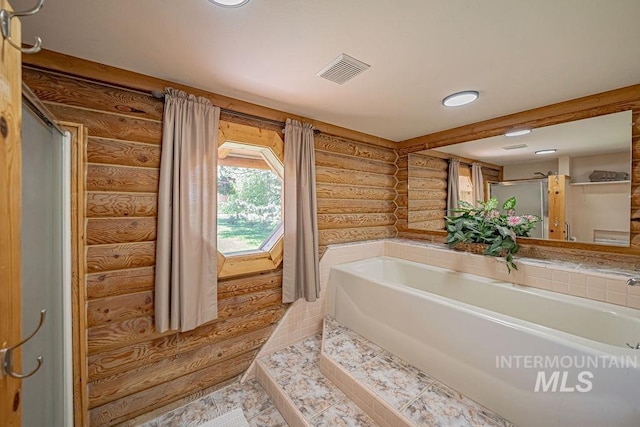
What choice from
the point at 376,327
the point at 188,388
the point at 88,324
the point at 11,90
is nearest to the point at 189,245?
the point at 88,324

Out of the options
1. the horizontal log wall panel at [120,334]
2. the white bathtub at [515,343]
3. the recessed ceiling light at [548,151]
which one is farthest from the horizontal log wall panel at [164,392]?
the recessed ceiling light at [548,151]

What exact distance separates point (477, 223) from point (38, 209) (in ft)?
10.6

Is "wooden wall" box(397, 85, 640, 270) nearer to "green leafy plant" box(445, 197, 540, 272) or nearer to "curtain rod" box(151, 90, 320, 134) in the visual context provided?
"green leafy plant" box(445, 197, 540, 272)

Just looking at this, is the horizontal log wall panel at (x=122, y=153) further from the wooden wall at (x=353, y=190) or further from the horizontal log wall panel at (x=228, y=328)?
the wooden wall at (x=353, y=190)

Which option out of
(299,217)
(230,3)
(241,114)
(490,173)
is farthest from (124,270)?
(490,173)

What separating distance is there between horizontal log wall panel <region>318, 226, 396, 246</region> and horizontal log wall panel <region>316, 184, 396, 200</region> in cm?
40

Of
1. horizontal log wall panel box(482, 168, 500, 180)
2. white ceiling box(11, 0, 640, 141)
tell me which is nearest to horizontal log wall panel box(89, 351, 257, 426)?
white ceiling box(11, 0, 640, 141)

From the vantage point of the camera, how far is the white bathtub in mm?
1174

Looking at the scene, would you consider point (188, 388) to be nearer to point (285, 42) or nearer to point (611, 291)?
point (285, 42)

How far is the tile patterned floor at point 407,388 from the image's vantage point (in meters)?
1.40

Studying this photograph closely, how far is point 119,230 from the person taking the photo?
1.64 meters

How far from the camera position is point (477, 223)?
256 cm

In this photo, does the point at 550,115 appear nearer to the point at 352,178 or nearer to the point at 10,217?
the point at 352,178

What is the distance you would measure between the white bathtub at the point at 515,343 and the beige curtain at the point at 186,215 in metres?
1.38
